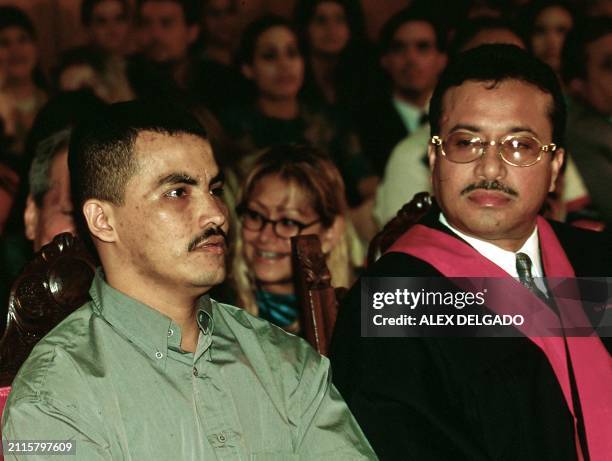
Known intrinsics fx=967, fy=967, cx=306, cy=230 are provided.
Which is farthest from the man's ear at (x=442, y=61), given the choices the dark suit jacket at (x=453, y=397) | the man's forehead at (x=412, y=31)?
the dark suit jacket at (x=453, y=397)

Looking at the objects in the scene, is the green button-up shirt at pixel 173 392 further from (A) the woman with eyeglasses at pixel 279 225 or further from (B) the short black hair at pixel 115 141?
(A) the woman with eyeglasses at pixel 279 225

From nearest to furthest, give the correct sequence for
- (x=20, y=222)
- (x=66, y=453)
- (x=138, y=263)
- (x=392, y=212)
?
(x=66, y=453), (x=138, y=263), (x=20, y=222), (x=392, y=212)

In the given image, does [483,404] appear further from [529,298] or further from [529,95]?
[529,95]

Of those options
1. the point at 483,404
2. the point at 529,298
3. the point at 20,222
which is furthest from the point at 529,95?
the point at 20,222

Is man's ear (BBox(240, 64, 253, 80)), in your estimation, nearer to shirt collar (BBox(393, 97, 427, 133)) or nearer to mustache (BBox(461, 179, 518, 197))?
shirt collar (BBox(393, 97, 427, 133))

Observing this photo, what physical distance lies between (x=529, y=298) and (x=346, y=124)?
96.5 inches

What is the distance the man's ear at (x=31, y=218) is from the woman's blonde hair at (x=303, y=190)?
0.66 metres

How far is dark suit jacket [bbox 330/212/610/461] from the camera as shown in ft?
6.60

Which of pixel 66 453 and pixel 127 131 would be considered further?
pixel 127 131

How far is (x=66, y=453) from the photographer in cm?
169

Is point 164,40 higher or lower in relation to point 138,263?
higher

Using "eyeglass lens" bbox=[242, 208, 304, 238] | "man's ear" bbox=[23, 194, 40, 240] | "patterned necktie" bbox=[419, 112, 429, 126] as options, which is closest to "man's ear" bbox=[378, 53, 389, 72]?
"patterned necktie" bbox=[419, 112, 429, 126]

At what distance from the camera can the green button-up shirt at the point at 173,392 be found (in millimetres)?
1748

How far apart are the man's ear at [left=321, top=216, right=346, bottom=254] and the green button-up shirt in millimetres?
1144
